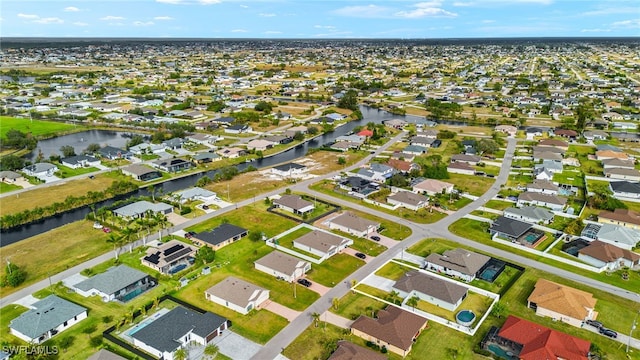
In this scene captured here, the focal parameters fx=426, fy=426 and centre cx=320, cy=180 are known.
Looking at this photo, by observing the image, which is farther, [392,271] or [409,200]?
[409,200]

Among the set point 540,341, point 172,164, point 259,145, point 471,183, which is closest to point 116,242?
point 172,164

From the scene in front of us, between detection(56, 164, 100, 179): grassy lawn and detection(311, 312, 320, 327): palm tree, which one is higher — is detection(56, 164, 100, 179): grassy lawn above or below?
above

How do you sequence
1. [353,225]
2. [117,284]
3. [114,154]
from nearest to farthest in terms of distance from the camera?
[117,284] < [353,225] < [114,154]

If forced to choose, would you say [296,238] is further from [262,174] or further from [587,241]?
[587,241]

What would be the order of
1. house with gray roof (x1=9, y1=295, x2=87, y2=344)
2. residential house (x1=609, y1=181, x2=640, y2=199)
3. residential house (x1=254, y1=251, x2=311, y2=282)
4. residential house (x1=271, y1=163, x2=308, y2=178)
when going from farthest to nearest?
residential house (x1=271, y1=163, x2=308, y2=178) → residential house (x1=609, y1=181, x2=640, y2=199) → residential house (x1=254, y1=251, x2=311, y2=282) → house with gray roof (x1=9, y1=295, x2=87, y2=344)

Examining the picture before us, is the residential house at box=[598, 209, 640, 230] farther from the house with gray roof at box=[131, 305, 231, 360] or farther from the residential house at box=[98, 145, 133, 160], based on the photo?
the residential house at box=[98, 145, 133, 160]

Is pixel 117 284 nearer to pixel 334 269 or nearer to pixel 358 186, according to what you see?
pixel 334 269

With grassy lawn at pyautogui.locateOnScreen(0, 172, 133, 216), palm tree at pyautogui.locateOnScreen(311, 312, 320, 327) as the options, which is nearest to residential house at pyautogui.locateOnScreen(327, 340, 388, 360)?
palm tree at pyautogui.locateOnScreen(311, 312, 320, 327)
